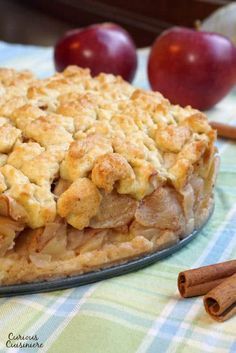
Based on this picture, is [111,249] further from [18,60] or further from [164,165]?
[18,60]

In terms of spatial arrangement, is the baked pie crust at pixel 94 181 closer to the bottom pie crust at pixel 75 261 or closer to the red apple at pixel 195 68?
the bottom pie crust at pixel 75 261

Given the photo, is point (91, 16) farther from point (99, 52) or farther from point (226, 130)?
point (226, 130)

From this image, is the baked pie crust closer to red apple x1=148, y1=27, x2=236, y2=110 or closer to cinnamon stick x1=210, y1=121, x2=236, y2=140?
cinnamon stick x1=210, y1=121, x2=236, y2=140

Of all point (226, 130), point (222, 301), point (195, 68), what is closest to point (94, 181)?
point (222, 301)

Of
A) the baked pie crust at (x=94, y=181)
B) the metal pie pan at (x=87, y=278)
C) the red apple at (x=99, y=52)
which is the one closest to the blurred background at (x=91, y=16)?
the red apple at (x=99, y=52)

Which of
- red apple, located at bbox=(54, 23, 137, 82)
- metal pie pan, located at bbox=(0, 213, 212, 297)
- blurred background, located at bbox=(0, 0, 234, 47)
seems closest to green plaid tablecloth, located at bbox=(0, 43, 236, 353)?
metal pie pan, located at bbox=(0, 213, 212, 297)

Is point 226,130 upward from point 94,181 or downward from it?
downward

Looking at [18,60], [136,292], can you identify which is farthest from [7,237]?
[18,60]
